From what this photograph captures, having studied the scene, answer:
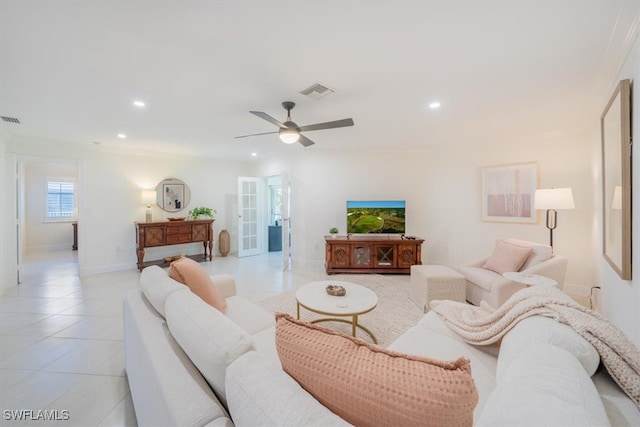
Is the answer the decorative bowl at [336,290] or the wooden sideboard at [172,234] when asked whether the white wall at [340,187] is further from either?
the decorative bowl at [336,290]

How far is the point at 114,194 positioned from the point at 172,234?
1.24m

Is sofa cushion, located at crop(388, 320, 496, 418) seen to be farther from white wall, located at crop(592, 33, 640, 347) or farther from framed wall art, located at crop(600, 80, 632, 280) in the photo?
framed wall art, located at crop(600, 80, 632, 280)

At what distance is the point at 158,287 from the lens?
4.91 feet

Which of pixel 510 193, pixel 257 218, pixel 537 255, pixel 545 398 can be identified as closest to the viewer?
pixel 545 398

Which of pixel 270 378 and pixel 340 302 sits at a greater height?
pixel 270 378

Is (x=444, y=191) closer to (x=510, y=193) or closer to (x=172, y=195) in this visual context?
(x=510, y=193)

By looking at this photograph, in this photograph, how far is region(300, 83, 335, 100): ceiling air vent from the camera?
2334 mm

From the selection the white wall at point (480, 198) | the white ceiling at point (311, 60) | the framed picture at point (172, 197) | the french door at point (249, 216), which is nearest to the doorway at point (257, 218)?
the french door at point (249, 216)

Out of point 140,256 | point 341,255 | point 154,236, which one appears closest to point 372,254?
point 341,255

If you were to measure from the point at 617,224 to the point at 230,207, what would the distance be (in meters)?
6.29

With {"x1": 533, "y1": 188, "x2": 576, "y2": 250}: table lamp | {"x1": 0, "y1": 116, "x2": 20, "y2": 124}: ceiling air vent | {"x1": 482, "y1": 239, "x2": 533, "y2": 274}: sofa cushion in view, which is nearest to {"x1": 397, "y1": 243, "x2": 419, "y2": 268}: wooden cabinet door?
{"x1": 482, "y1": 239, "x2": 533, "y2": 274}: sofa cushion

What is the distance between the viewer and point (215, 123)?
341 centimetres

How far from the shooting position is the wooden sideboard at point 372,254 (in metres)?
4.38

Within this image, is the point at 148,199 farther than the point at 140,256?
Yes
